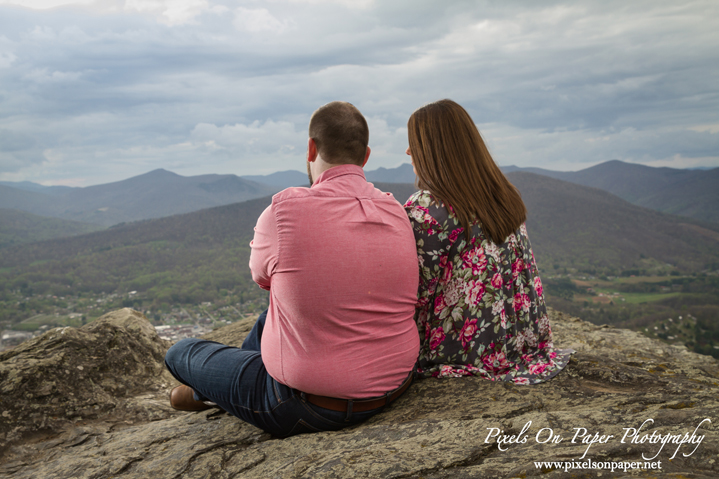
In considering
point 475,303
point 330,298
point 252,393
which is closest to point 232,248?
point 252,393

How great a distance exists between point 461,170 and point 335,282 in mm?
1270

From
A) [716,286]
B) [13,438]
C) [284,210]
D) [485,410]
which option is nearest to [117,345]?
[13,438]

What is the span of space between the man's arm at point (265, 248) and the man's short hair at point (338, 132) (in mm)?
527

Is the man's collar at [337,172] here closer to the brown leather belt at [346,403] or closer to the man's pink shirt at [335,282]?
the man's pink shirt at [335,282]

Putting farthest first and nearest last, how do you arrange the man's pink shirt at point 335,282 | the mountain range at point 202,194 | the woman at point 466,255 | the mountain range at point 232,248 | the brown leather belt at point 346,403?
the mountain range at point 202,194, the mountain range at point 232,248, the woman at point 466,255, the brown leather belt at point 346,403, the man's pink shirt at point 335,282

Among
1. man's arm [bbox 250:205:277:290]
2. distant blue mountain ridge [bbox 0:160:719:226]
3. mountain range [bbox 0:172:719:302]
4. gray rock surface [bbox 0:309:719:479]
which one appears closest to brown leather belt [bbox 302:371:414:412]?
gray rock surface [bbox 0:309:719:479]

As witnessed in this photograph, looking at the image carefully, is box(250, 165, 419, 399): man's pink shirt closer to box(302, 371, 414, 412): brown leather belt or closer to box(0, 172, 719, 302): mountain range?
box(302, 371, 414, 412): brown leather belt

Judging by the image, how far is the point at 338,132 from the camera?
252 cm

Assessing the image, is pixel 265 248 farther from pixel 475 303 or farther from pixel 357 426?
pixel 475 303

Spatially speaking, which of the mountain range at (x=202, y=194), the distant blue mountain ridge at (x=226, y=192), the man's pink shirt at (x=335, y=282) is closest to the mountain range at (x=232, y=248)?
the mountain range at (x=202, y=194)

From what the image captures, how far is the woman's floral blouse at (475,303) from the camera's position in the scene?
2.82 metres

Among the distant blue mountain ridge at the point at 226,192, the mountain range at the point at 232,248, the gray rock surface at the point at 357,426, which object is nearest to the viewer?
the gray rock surface at the point at 357,426

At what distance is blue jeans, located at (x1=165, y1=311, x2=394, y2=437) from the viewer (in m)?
2.53

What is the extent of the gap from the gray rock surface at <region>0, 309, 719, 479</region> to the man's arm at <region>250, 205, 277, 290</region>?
3.44 ft
